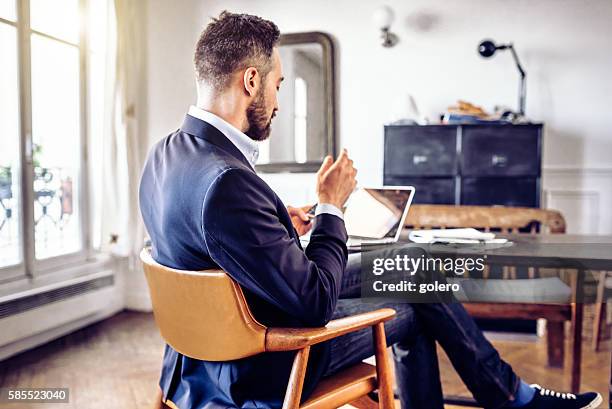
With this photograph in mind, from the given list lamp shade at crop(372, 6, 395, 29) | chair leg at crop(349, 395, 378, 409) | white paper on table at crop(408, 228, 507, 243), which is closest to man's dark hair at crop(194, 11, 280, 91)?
white paper on table at crop(408, 228, 507, 243)

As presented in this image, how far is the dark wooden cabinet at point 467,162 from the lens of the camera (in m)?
3.70

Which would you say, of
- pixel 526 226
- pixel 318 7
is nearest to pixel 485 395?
pixel 526 226

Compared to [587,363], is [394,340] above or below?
above

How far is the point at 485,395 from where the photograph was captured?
6.05ft

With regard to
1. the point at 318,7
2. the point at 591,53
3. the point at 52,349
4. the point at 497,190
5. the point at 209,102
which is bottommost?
the point at 52,349

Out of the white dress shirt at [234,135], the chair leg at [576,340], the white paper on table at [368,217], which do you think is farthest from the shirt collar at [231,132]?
the chair leg at [576,340]

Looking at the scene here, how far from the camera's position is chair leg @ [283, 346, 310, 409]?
133 centimetres

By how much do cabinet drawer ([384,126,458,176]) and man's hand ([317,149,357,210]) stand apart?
90.7 inches

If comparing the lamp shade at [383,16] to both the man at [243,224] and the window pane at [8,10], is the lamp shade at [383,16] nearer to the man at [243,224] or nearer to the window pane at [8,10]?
the window pane at [8,10]

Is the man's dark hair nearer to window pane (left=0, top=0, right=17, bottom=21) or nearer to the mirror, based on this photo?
window pane (left=0, top=0, right=17, bottom=21)

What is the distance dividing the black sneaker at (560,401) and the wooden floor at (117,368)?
81 centimetres

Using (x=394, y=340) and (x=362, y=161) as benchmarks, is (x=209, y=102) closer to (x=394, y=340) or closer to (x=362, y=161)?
(x=394, y=340)

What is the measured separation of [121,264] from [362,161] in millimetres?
1955

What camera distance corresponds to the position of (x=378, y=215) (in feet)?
6.71
